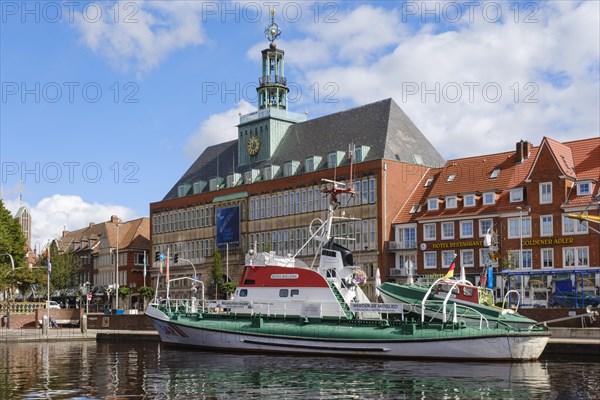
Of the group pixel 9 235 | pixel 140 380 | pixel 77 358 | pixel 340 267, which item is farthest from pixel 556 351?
pixel 9 235

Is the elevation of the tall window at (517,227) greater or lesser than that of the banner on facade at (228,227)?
lesser

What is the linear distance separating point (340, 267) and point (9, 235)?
151 ft

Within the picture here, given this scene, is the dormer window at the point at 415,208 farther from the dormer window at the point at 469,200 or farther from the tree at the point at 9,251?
the tree at the point at 9,251

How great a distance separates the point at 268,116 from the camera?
92812mm

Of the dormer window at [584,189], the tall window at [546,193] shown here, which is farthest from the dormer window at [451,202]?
the dormer window at [584,189]

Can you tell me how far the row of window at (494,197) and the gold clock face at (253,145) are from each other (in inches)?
936

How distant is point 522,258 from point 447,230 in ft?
26.9

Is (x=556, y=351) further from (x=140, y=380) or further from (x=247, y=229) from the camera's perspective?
(x=247, y=229)

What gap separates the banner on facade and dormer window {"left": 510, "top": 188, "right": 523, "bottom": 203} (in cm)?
3375

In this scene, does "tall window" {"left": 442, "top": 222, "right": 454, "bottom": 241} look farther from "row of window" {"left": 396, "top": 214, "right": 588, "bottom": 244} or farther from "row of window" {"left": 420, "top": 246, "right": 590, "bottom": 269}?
"row of window" {"left": 420, "top": 246, "right": 590, "bottom": 269}

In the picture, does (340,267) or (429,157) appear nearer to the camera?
(340,267)

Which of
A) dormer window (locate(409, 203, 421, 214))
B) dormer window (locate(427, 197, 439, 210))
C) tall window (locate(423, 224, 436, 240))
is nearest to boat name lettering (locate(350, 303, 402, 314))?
tall window (locate(423, 224, 436, 240))

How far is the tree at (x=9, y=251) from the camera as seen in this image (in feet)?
254

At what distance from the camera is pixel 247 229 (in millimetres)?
90438
